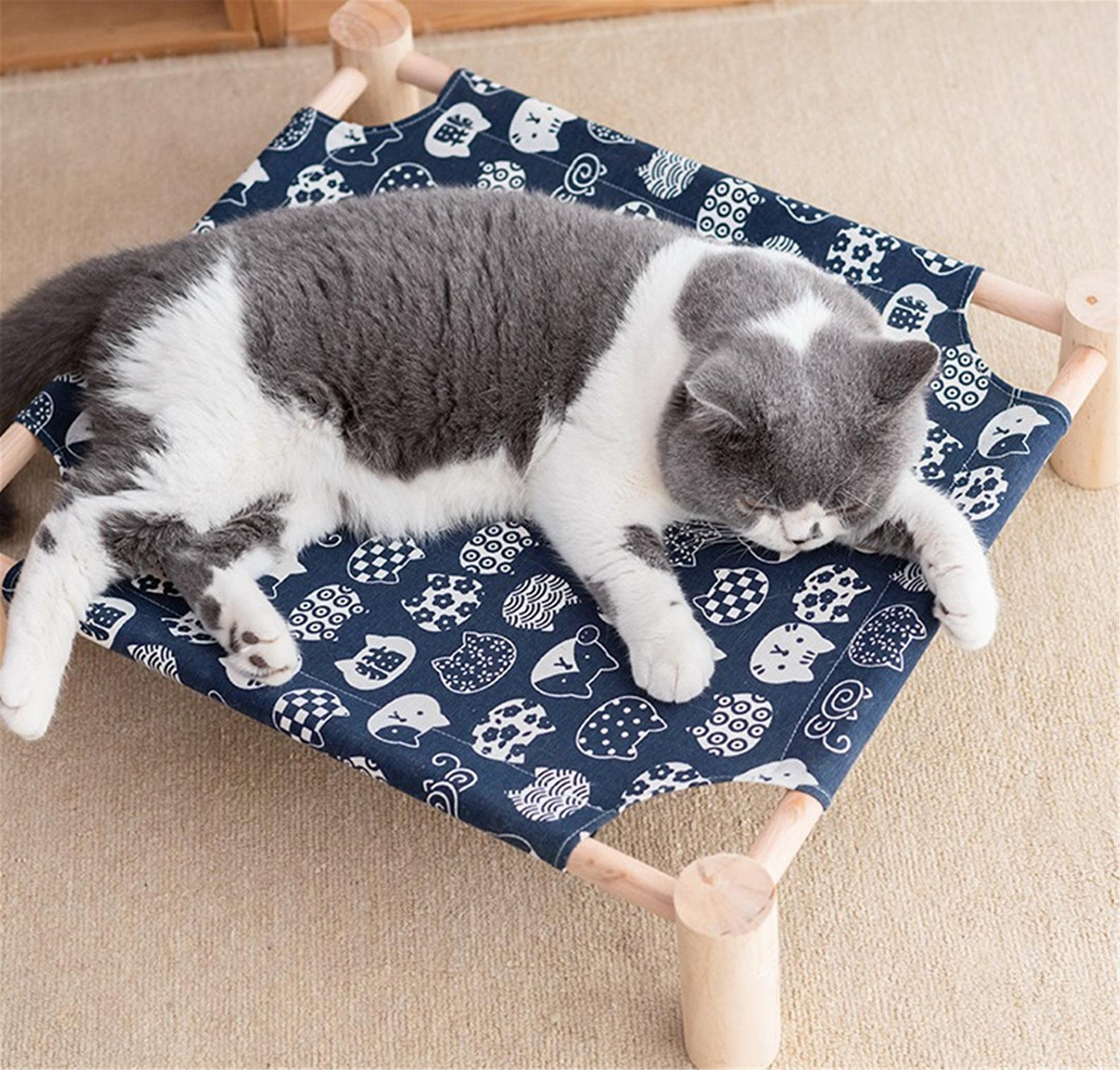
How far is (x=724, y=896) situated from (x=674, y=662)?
0.97ft

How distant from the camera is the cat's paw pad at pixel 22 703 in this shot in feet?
5.56

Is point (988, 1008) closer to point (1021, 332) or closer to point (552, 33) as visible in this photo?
point (1021, 332)

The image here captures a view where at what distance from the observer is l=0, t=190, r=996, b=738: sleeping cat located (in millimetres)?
1703

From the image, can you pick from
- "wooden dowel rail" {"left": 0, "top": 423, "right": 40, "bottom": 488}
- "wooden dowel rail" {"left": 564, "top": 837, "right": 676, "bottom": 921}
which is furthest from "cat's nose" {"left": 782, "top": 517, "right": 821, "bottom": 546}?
"wooden dowel rail" {"left": 0, "top": 423, "right": 40, "bottom": 488}

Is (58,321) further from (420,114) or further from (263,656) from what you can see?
(420,114)

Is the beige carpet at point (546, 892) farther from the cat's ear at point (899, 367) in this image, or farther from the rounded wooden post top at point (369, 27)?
the rounded wooden post top at point (369, 27)

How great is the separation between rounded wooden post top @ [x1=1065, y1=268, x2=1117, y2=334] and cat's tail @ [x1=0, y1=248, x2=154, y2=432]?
1.15 m

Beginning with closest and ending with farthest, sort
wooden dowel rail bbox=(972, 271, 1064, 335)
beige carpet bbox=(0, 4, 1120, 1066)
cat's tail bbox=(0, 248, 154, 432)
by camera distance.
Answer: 1. beige carpet bbox=(0, 4, 1120, 1066)
2. cat's tail bbox=(0, 248, 154, 432)
3. wooden dowel rail bbox=(972, 271, 1064, 335)

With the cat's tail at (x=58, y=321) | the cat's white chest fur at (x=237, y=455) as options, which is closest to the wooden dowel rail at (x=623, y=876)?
the cat's white chest fur at (x=237, y=455)

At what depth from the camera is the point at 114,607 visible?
176 centimetres

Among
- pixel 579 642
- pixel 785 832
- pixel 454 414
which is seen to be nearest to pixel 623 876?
pixel 785 832

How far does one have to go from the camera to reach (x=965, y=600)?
171 cm

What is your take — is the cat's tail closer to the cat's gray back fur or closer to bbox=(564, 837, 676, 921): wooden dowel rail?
A: the cat's gray back fur

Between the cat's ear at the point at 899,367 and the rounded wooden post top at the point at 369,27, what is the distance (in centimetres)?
100
